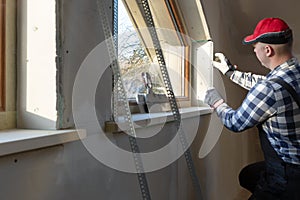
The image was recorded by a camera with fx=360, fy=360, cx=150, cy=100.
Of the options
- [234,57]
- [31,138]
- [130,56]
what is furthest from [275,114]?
[234,57]

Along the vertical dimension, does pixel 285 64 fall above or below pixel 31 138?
above

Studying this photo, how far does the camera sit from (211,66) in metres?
2.35

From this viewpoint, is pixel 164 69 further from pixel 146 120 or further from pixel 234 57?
pixel 234 57

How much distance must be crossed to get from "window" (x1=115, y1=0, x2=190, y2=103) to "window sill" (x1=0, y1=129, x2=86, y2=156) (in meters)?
0.67

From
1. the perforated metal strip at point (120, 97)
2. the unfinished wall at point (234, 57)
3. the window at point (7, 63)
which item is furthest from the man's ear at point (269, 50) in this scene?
the window at point (7, 63)

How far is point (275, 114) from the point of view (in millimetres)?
1374

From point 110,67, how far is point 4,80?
342 millimetres

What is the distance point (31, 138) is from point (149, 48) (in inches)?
42.6

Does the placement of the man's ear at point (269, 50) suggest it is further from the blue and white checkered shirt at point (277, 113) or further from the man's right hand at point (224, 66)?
the man's right hand at point (224, 66)

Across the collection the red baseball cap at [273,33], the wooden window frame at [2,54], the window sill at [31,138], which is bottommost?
the window sill at [31,138]

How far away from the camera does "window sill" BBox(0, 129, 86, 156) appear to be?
754 millimetres

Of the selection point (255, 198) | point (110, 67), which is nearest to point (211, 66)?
point (255, 198)

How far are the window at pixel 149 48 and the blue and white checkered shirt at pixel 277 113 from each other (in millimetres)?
500

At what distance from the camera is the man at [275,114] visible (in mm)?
1355
